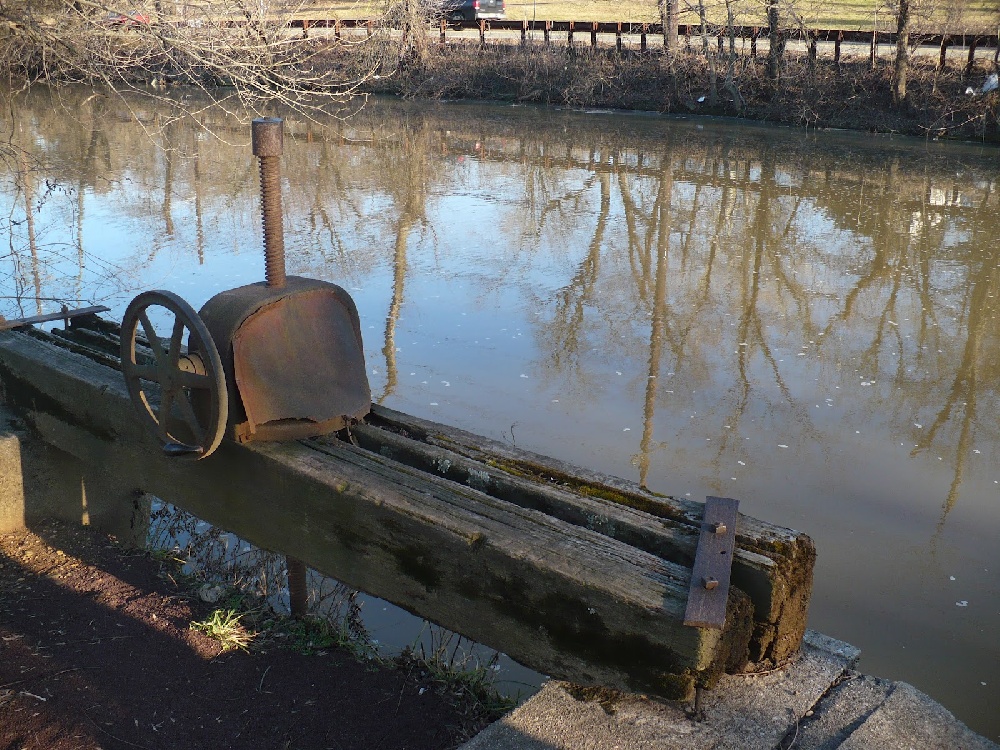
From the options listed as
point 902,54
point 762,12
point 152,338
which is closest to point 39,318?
point 152,338

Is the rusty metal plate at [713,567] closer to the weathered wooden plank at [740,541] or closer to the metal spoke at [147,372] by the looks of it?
the weathered wooden plank at [740,541]

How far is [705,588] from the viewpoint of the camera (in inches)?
103

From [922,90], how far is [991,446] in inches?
682

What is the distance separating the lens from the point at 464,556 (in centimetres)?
299

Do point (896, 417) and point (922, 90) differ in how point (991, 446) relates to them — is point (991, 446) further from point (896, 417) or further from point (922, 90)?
point (922, 90)

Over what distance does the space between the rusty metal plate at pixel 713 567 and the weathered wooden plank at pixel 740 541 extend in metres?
0.06

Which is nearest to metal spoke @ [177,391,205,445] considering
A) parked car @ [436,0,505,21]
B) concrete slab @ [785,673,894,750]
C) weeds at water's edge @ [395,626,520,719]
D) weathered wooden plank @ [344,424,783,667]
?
weathered wooden plank @ [344,424,783,667]

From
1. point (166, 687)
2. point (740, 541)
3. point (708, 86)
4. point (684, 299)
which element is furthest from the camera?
point (708, 86)

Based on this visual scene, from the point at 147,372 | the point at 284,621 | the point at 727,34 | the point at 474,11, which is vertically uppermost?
the point at 474,11

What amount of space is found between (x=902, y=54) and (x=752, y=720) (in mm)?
21685

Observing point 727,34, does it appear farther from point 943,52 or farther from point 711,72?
point 943,52

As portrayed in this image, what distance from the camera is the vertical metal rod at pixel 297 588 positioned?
423 cm

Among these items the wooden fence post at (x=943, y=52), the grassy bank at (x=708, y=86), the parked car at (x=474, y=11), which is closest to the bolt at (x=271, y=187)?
the grassy bank at (x=708, y=86)

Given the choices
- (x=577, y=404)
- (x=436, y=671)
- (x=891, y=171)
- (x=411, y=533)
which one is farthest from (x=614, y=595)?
(x=891, y=171)
